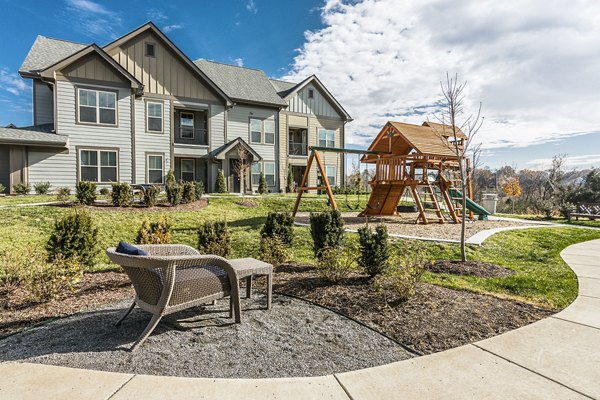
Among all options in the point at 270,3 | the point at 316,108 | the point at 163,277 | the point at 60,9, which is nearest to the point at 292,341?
the point at 163,277

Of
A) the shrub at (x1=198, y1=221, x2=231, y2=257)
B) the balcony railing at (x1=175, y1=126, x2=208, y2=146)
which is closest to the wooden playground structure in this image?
the shrub at (x1=198, y1=221, x2=231, y2=257)

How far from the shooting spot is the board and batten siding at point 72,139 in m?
16.9

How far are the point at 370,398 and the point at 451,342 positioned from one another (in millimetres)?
1279

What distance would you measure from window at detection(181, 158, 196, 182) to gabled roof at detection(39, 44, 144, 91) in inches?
201

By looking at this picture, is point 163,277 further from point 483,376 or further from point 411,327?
point 483,376

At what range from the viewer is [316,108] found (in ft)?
89.8

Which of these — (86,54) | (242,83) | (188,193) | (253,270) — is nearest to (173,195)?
(188,193)

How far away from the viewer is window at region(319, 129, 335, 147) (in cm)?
2748

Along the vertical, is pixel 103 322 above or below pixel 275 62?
below

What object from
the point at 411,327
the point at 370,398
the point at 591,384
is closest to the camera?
the point at 370,398

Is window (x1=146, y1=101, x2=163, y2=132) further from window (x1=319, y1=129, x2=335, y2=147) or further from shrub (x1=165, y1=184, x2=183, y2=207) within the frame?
window (x1=319, y1=129, x2=335, y2=147)

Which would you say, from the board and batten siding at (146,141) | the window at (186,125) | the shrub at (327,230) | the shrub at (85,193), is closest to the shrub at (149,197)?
the shrub at (85,193)


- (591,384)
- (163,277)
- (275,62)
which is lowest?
(591,384)

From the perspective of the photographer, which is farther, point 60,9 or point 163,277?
point 60,9
